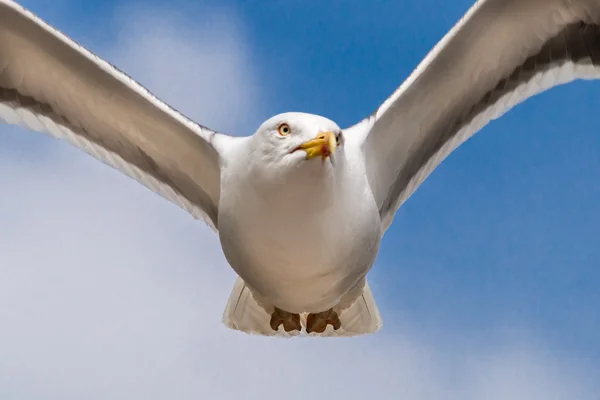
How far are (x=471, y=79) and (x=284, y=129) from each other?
52.9 inches

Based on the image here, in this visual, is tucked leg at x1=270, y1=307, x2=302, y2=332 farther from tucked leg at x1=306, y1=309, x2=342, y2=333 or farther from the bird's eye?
the bird's eye

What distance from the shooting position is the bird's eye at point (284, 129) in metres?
3.37

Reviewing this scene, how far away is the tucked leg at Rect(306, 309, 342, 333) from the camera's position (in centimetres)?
452

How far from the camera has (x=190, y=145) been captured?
4.35m

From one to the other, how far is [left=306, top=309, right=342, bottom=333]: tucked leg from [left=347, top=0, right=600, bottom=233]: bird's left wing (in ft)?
1.81

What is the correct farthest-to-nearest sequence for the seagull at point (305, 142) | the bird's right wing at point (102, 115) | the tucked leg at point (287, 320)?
the tucked leg at point (287, 320) < the bird's right wing at point (102, 115) < the seagull at point (305, 142)

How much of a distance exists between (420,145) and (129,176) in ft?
5.32

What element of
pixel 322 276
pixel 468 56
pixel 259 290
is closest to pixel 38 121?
pixel 259 290

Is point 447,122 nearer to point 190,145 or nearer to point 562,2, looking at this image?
point 562,2

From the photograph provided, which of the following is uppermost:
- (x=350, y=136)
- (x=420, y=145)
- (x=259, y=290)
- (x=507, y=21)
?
(x=507, y=21)

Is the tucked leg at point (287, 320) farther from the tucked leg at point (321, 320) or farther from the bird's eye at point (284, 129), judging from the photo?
the bird's eye at point (284, 129)

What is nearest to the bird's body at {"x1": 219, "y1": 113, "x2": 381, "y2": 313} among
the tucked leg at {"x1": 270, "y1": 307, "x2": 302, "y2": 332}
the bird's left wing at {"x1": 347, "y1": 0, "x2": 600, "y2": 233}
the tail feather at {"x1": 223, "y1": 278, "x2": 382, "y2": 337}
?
the bird's left wing at {"x1": 347, "y1": 0, "x2": 600, "y2": 233}

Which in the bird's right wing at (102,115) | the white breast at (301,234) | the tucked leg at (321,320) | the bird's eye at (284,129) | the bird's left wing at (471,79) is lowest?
the white breast at (301,234)

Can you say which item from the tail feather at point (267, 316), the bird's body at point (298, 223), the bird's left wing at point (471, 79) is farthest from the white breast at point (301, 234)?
the tail feather at point (267, 316)
